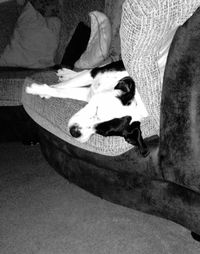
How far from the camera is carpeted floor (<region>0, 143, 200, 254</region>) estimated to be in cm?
193

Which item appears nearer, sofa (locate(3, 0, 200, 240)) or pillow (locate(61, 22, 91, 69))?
sofa (locate(3, 0, 200, 240))

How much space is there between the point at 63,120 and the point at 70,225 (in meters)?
0.63

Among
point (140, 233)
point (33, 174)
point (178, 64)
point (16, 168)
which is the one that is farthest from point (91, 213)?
point (178, 64)

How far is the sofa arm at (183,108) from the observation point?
4.49 ft

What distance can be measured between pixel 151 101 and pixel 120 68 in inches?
28.2

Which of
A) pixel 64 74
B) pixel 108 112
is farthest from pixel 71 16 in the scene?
pixel 108 112

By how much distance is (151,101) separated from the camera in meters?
1.61

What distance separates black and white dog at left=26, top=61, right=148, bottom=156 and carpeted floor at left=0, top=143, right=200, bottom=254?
22.9 inches

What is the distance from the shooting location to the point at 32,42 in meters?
3.35

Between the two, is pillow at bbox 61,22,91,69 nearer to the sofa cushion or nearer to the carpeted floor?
the sofa cushion

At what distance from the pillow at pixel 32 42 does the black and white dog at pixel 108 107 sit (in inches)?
44.4

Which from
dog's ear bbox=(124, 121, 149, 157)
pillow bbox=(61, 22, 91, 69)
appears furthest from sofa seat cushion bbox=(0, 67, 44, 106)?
dog's ear bbox=(124, 121, 149, 157)

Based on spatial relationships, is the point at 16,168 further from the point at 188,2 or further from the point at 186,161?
the point at 188,2

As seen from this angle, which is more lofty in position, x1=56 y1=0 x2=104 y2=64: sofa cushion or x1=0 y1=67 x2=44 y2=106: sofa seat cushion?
x1=56 y1=0 x2=104 y2=64: sofa cushion
